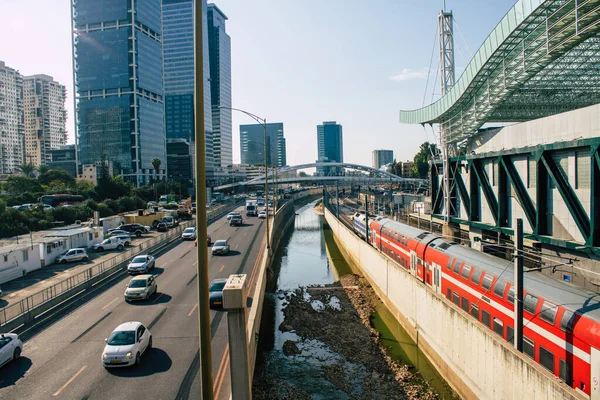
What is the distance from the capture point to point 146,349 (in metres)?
16.6

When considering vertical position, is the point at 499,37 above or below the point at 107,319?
above

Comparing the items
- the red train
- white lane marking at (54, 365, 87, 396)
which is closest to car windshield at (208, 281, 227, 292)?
white lane marking at (54, 365, 87, 396)

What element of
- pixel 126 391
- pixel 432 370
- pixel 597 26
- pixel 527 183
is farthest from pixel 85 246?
pixel 597 26

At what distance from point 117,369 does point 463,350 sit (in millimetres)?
12777

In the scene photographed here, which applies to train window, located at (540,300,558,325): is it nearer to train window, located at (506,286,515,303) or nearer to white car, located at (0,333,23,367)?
train window, located at (506,286,515,303)

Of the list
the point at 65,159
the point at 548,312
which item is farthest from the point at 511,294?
the point at 65,159

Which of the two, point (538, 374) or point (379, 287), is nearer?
point (538, 374)

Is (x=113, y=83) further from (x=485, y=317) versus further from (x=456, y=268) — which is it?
(x=485, y=317)

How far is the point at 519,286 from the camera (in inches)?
510

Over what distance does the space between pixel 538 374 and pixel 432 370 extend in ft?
28.7

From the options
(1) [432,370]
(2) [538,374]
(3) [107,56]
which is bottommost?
(1) [432,370]

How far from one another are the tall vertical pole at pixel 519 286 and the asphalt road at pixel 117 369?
9417 mm

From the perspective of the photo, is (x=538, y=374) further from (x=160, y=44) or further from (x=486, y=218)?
(x=160, y=44)

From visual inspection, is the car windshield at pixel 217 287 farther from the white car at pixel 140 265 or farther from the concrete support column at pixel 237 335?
the concrete support column at pixel 237 335
